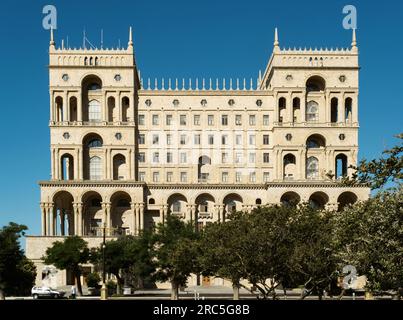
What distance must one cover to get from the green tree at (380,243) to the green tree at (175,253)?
2456cm

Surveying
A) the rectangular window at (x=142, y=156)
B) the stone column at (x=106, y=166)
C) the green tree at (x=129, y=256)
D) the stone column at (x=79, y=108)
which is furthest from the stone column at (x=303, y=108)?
the green tree at (x=129, y=256)

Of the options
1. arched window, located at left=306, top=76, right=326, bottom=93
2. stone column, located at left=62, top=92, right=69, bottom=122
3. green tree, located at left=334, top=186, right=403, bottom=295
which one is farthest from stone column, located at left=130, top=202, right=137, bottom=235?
green tree, located at left=334, top=186, right=403, bottom=295

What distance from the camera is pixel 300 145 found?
276 ft

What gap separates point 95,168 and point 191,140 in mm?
15995

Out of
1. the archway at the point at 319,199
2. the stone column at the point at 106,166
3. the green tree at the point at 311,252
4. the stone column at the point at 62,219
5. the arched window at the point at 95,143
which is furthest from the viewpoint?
the arched window at the point at 95,143

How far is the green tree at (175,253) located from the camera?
152 feet

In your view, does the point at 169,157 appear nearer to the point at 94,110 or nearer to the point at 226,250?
→ the point at 94,110

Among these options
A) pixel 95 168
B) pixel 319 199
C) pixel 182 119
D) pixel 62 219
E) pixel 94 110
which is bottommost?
pixel 62 219

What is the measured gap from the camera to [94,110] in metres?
85.2

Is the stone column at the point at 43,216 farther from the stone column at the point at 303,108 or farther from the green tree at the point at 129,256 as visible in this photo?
the stone column at the point at 303,108

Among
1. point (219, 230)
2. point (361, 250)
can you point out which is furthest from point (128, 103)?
point (361, 250)

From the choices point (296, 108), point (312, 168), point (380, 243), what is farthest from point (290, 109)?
point (380, 243)

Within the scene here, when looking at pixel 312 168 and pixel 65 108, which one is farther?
pixel 312 168
